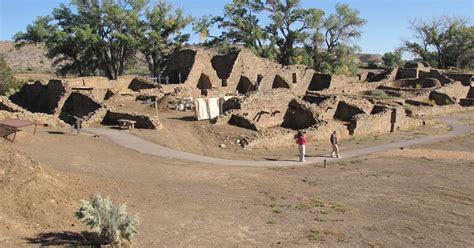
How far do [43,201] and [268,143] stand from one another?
585 inches

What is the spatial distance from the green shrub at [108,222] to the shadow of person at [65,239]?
435 millimetres

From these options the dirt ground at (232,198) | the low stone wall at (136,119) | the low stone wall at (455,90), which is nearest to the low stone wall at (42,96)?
the low stone wall at (136,119)

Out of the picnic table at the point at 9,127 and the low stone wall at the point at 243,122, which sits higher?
the low stone wall at the point at 243,122

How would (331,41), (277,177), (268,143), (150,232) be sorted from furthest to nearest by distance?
(331,41) → (268,143) → (277,177) → (150,232)

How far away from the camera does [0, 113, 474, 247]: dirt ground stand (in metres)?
12.4

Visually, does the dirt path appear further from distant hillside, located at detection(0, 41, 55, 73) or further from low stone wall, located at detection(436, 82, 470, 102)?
distant hillside, located at detection(0, 41, 55, 73)

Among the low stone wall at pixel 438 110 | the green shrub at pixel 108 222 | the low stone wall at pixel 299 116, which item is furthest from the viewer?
the low stone wall at pixel 438 110

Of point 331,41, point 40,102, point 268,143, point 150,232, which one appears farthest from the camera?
point 331,41

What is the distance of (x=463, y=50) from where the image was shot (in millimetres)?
84812

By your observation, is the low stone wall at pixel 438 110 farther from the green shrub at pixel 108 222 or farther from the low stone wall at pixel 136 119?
the green shrub at pixel 108 222

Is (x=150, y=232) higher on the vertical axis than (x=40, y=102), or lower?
lower

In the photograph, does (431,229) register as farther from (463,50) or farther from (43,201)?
(463,50)

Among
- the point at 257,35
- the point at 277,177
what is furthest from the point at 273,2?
the point at 277,177

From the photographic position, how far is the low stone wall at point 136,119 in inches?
1039
